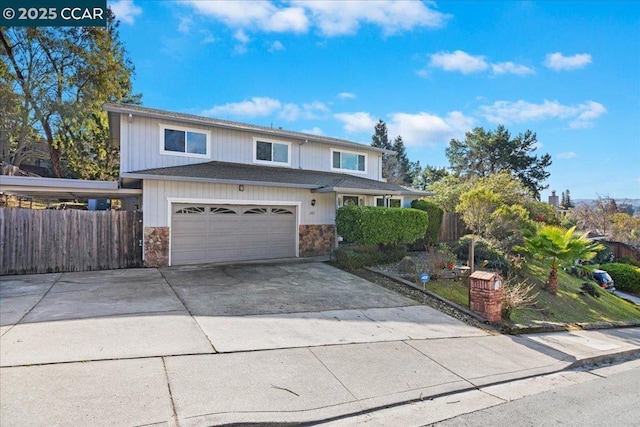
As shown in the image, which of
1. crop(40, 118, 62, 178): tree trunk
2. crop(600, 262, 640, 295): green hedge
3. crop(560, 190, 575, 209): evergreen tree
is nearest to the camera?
crop(600, 262, 640, 295): green hedge

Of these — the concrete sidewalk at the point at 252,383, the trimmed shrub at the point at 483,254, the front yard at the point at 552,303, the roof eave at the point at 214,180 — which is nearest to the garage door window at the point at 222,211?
the roof eave at the point at 214,180

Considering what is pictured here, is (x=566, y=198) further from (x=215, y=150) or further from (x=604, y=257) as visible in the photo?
(x=215, y=150)

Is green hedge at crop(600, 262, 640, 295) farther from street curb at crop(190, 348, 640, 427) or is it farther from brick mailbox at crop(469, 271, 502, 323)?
street curb at crop(190, 348, 640, 427)

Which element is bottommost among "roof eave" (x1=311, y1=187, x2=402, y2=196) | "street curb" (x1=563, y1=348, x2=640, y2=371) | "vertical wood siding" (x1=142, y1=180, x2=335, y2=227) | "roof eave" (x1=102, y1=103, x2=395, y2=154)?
"street curb" (x1=563, y1=348, x2=640, y2=371)

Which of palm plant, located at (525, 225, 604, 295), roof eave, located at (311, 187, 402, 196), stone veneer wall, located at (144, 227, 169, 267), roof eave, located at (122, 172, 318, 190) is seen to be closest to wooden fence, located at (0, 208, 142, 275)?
stone veneer wall, located at (144, 227, 169, 267)

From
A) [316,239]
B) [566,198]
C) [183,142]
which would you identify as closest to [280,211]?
[316,239]

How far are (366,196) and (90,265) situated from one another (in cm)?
1104

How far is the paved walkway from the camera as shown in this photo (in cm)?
349

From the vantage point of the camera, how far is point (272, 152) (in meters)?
15.3

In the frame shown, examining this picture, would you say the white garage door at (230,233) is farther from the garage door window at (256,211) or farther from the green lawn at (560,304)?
the green lawn at (560,304)

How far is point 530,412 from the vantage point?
3996 millimetres

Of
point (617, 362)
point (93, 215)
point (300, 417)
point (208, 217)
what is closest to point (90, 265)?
point (93, 215)

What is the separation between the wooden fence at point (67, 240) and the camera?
9.63 meters

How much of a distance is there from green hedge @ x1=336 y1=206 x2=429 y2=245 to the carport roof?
1395 mm
